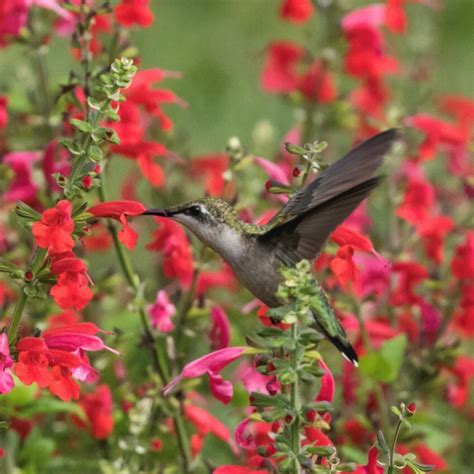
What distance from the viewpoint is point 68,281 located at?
1943mm

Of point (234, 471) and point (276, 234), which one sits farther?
point (276, 234)

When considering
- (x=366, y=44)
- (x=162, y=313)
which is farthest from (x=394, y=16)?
(x=162, y=313)

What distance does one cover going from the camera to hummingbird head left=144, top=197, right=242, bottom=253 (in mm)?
2170

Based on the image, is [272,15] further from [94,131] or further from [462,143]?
[94,131]

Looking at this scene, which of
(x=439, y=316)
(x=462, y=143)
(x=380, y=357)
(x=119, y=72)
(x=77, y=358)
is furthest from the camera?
(x=462, y=143)

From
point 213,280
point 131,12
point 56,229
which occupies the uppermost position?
point 131,12

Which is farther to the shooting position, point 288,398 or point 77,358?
point 77,358

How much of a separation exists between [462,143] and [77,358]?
1817 mm

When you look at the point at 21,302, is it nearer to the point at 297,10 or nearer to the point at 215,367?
the point at 215,367

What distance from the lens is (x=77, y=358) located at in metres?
2.02

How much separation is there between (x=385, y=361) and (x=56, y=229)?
104 cm

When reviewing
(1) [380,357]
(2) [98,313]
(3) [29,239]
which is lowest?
(1) [380,357]

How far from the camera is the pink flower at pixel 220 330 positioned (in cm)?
248

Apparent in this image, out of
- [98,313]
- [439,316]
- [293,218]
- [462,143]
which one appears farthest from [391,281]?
[293,218]
